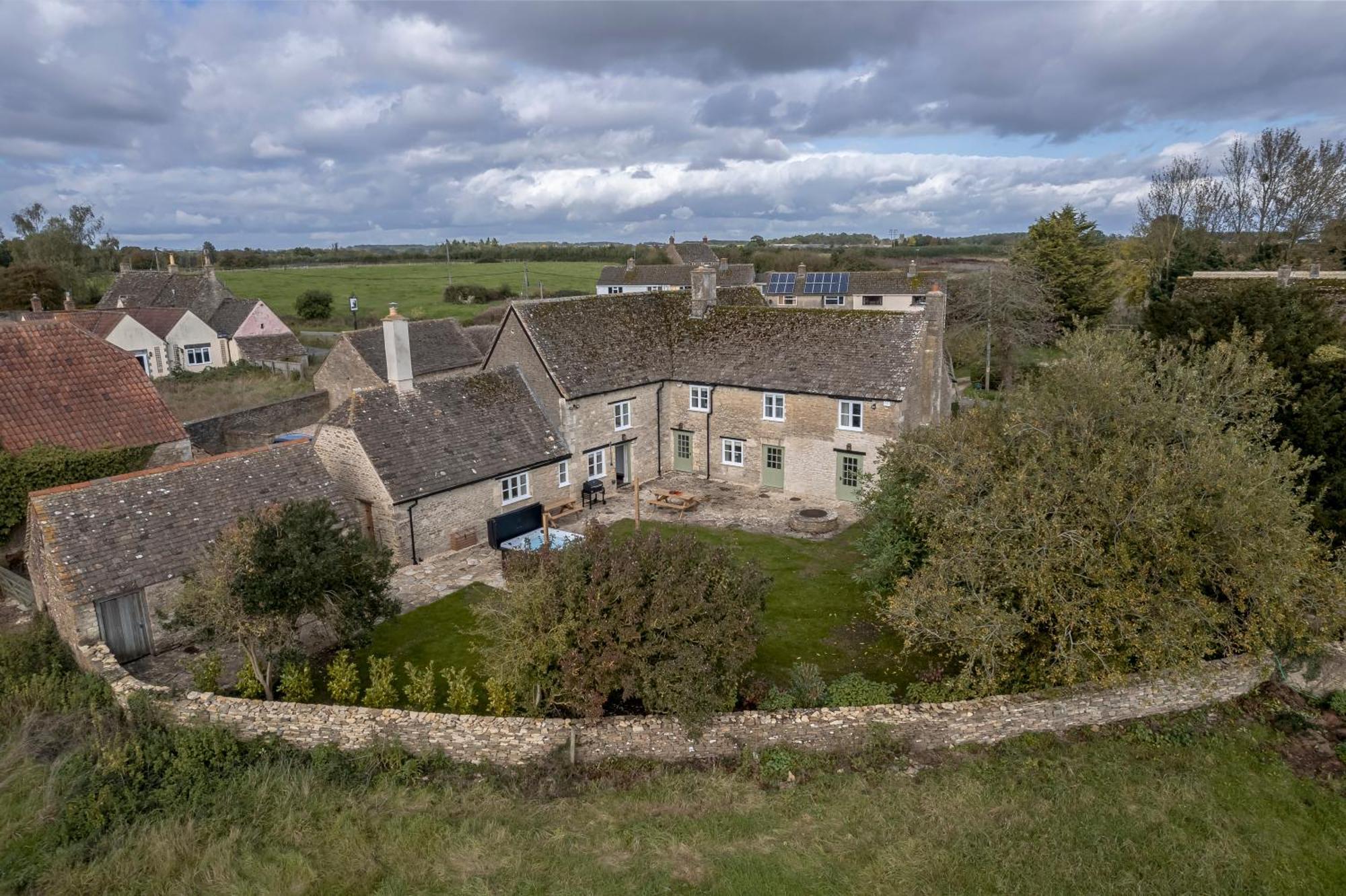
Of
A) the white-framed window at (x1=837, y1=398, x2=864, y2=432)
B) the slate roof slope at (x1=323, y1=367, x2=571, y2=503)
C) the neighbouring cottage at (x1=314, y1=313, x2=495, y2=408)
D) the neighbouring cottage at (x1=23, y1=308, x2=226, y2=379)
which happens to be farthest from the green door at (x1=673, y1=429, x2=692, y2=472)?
the neighbouring cottage at (x1=23, y1=308, x2=226, y2=379)

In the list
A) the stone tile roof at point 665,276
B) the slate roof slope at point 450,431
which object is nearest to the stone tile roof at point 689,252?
the stone tile roof at point 665,276

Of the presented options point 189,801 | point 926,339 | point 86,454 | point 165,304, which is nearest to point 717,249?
point 165,304

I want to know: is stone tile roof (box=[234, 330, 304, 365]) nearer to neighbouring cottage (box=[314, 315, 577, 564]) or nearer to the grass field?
the grass field

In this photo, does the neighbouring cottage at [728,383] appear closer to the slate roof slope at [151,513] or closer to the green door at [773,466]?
the green door at [773,466]

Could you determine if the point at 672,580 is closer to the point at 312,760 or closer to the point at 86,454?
the point at 312,760

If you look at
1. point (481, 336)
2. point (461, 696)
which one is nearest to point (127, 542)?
point (461, 696)

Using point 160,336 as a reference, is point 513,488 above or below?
below

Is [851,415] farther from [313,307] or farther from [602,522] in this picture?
[313,307]
